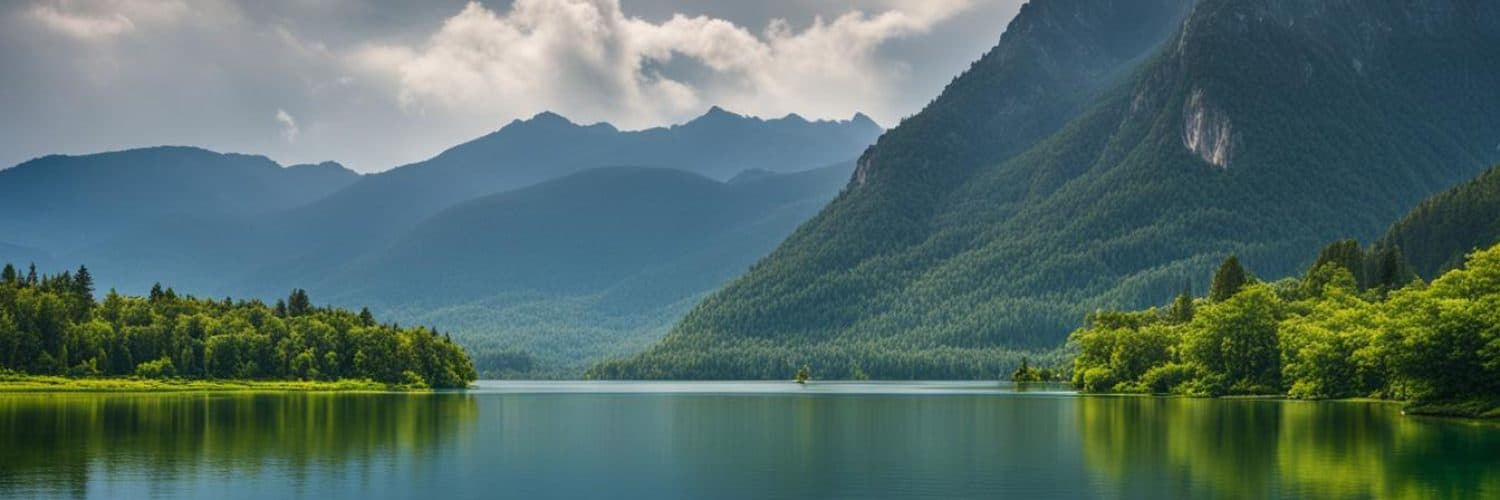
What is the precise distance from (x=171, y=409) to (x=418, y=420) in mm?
22070

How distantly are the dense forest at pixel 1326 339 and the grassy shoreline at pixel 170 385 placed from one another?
3265 inches

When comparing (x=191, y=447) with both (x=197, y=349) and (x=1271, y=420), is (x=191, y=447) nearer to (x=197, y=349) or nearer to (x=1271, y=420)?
(x=1271, y=420)

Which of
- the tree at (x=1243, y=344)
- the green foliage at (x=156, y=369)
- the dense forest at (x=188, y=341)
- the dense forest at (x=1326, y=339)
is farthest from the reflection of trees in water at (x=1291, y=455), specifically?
the dense forest at (x=188, y=341)

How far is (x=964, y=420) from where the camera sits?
8962cm

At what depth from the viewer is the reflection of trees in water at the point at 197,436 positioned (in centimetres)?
5416

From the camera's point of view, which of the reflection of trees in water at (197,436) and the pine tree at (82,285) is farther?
the pine tree at (82,285)

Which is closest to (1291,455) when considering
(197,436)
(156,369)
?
(197,436)

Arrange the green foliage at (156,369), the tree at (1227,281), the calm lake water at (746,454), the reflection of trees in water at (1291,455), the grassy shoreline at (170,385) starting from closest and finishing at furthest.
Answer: the reflection of trees in water at (1291,455), the calm lake water at (746,454), the grassy shoreline at (170,385), the green foliage at (156,369), the tree at (1227,281)

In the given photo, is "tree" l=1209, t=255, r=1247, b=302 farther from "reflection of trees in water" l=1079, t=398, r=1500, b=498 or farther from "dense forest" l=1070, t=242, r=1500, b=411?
"reflection of trees in water" l=1079, t=398, r=1500, b=498

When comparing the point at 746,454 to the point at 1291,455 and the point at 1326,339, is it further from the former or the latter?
the point at 1326,339

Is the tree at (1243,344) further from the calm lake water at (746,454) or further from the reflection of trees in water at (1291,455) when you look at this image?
the reflection of trees in water at (1291,455)

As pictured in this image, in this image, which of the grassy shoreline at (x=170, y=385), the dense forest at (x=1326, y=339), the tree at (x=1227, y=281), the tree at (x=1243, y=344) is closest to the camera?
the dense forest at (x=1326, y=339)

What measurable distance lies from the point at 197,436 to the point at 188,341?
103 meters

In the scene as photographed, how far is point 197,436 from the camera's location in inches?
2825
